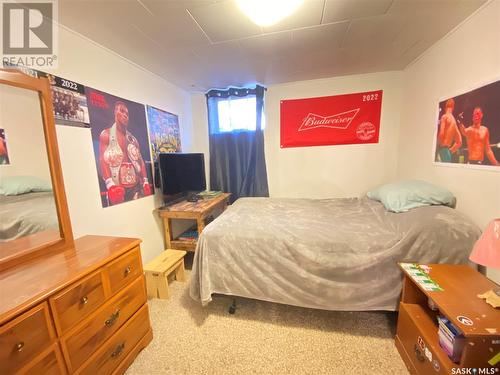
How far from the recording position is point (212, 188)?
3443 millimetres

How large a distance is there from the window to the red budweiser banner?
1.47 ft

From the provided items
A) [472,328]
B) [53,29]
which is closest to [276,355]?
[472,328]

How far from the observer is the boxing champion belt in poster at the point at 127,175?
2.10 meters

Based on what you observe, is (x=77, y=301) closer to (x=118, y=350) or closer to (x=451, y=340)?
(x=118, y=350)

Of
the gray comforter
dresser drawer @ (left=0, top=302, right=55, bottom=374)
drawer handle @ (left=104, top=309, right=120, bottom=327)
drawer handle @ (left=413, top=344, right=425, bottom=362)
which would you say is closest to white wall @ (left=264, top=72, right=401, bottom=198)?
the gray comforter

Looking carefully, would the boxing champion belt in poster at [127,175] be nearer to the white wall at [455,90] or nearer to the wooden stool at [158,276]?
the wooden stool at [158,276]

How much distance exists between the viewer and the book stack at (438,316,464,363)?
1025 millimetres

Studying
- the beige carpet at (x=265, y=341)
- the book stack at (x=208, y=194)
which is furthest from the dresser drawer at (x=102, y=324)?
the book stack at (x=208, y=194)

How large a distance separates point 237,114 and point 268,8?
71.7 inches

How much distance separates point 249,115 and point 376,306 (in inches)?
105

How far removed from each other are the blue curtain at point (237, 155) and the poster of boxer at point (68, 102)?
174 centimetres

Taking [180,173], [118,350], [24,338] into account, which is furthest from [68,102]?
[118,350]

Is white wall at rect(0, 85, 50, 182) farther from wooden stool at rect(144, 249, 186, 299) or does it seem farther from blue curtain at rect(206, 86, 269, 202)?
blue curtain at rect(206, 86, 269, 202)

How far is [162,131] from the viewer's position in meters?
2.70
